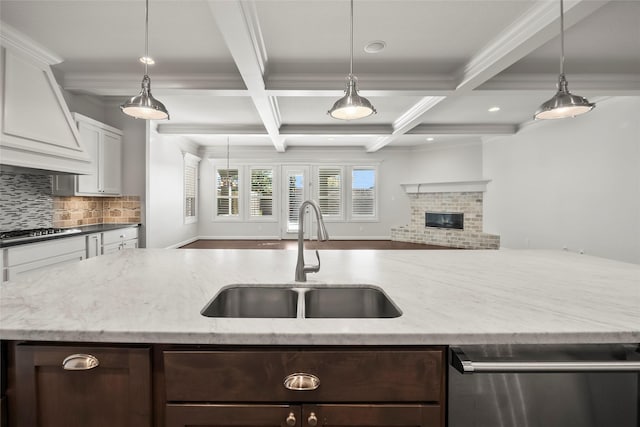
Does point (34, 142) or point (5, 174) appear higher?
point (34, 142)

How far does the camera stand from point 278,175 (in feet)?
27.3

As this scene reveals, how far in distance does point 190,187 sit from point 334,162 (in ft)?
12.8

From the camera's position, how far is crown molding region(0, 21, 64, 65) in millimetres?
2619

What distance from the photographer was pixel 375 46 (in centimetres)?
296

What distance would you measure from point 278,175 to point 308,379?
777cm

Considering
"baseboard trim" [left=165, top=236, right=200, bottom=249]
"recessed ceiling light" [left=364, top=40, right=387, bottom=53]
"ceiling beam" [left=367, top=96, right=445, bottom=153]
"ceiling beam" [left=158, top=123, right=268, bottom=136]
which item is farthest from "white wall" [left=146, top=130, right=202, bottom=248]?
"ceiling beam" [left=367, top=96, right=445, bottom=153]

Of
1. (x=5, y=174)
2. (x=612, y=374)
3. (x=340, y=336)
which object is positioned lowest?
(x=612, y=374)

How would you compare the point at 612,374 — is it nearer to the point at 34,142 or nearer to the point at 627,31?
the point at 627,31

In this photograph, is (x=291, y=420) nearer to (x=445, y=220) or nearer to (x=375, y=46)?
(x=375, y=46)

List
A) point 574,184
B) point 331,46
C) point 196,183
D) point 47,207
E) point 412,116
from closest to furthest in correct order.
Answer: point 331,46 → point 47,207 → point 574,184 → point 412,116 → point 196,183


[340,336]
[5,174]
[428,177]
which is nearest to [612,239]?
[428,177]

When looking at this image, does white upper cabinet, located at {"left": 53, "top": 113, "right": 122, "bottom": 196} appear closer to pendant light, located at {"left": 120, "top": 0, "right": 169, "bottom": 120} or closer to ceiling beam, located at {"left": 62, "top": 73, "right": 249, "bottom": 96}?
ceiling beam, located at {"left": 62, "top": 73, "right": 249, "bottom": 96}

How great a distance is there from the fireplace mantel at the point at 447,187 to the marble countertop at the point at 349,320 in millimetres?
5707

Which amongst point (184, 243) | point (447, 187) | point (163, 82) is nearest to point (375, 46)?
point (163, 82)
